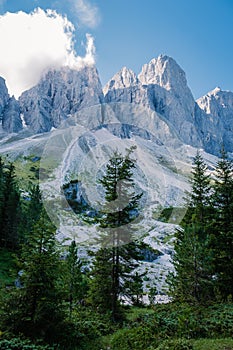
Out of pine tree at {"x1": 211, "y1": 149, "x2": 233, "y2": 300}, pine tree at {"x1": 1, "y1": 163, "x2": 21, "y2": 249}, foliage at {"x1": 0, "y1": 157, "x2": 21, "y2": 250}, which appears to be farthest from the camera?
pine tree at {"x1": 1, "y1": 163, "x2": 21, "y2": 249}

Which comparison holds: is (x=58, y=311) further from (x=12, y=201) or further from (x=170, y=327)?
(x=12, y=201)

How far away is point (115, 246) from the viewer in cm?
1853

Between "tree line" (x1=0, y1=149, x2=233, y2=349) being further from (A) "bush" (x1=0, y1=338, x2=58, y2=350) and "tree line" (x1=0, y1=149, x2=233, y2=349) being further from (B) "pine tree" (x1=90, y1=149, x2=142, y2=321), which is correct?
(A) "bush" (x1=0, y1=338, x2=58, y2=350)

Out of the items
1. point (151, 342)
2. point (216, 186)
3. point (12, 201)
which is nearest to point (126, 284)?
point (151, 342)

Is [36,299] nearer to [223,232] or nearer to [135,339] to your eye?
[135,339]

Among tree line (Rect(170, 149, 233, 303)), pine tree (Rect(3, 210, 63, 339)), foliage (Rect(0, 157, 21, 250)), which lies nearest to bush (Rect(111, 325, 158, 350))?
pine tree (Rect(3, 210, 63, 339))

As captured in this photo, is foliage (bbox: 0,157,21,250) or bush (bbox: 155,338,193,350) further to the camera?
foliage (bbox: 0,157,21,250)

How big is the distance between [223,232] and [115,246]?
949 centimetres

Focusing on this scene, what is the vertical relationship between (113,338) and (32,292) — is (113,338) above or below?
below

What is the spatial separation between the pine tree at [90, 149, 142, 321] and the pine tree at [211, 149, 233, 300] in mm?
7081

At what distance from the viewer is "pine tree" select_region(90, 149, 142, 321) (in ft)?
58.9

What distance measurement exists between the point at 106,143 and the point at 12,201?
14934 cm

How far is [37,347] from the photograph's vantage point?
33.3 feet

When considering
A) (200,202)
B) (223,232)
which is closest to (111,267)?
(223,232)
